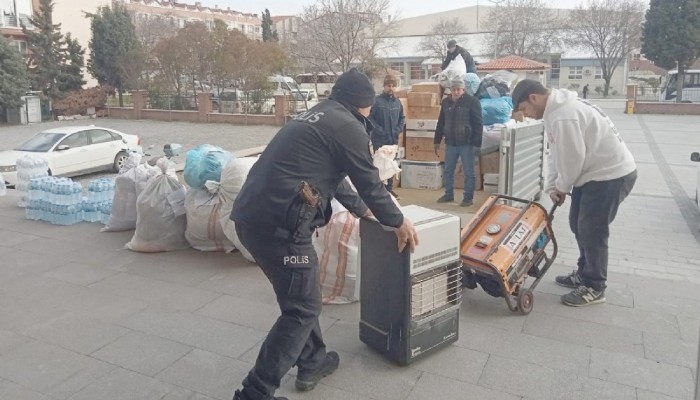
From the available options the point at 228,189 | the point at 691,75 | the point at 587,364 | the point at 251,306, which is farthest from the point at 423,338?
the point at 691,75

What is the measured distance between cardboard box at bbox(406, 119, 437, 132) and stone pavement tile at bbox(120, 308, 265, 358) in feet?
17.0

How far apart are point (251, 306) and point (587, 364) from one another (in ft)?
7.52

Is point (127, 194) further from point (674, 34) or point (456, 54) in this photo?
point (674, 34)

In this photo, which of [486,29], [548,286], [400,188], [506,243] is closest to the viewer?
[506,243]

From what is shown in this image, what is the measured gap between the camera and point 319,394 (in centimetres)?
307

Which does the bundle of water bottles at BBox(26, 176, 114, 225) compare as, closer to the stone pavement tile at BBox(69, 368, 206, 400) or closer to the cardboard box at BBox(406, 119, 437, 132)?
the stone pavement tile at BBox(69, 368, 206, 400)

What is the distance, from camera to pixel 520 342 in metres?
3.64

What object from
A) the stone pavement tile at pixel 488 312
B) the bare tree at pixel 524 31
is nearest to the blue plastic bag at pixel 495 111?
the stone pavement tile at pixel 488 312

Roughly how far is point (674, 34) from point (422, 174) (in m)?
27.6

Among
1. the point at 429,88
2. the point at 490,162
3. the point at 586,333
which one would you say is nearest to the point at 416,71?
the point at 429,88

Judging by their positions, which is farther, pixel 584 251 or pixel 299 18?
pixel 299 18

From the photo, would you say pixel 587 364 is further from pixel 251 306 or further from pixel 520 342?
pixel 251 306

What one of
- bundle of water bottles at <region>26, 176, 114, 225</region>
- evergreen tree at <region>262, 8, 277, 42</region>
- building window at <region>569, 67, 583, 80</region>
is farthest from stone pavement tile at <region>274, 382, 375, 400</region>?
building window at <region>569, 67, 583, 80</region>

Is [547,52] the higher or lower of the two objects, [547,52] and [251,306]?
the higher
